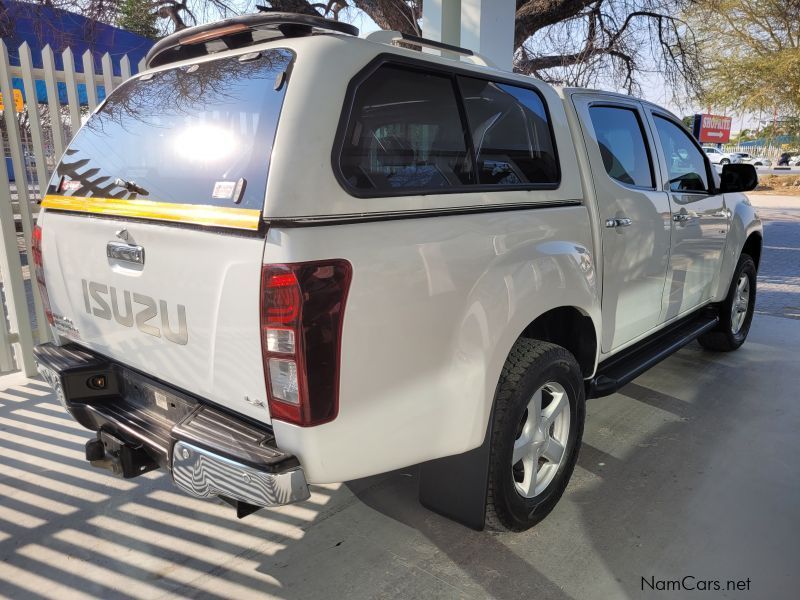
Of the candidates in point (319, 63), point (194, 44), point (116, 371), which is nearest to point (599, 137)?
point (319, 63)

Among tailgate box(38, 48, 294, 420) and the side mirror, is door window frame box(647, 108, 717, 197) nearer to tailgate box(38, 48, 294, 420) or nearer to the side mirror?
the side mirror

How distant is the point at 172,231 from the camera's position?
6.92 ft

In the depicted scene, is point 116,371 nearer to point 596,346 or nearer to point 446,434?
point 446,434

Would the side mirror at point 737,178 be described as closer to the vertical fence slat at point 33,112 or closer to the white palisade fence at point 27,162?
the white palisade fence at point 27,162

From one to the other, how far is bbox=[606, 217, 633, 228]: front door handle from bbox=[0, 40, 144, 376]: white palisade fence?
3803 mm

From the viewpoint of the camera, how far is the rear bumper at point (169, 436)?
6.11ft

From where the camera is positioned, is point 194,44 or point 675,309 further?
point 675,309

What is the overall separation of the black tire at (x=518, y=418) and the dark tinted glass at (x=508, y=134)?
0.74 m

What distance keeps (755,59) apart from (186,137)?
1122 inches

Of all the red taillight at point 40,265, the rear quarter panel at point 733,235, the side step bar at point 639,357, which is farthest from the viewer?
the rear quarter panel at point 733,235

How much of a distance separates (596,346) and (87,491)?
2.74 meters

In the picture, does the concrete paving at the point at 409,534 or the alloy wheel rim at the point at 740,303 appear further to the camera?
the alloy wheel rim at the point at 740,303

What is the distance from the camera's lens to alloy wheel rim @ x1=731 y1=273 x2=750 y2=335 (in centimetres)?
507

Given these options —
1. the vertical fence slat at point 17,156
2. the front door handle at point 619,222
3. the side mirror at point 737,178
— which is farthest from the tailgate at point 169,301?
the side mirror at point 737,178
